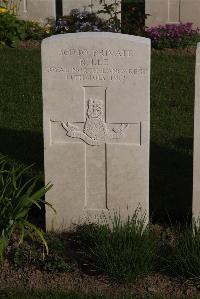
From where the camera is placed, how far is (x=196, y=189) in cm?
557

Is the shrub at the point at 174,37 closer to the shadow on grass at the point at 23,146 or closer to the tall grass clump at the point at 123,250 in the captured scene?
the shadow on grass at the point at 23,146

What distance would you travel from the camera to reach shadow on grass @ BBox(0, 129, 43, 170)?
751 centimetres

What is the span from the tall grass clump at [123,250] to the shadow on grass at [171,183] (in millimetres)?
817

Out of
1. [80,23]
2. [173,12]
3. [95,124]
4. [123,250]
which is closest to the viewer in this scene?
[123,250]

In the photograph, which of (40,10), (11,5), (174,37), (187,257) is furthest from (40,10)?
(187,257)

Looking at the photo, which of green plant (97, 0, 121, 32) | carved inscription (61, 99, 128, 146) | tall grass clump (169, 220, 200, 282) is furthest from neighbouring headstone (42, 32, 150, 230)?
green plant (97, 0, 121, 32)

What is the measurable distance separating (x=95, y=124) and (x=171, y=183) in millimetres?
1628

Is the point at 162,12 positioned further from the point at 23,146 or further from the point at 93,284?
the point at 93,284

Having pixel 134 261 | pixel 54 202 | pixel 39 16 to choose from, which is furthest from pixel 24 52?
pixel 134 261

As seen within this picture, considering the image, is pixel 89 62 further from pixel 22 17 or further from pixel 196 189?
pixel 22 17

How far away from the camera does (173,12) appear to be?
13.1 metres

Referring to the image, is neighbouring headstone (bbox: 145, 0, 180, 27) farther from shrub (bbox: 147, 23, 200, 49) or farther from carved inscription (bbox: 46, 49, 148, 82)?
carved inscription (bbox: 46, 49, 148, 82)

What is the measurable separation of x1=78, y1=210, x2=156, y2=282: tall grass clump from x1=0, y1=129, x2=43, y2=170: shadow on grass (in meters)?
2.13

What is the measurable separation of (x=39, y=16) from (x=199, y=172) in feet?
27.6
